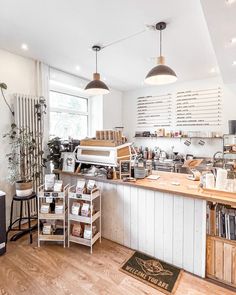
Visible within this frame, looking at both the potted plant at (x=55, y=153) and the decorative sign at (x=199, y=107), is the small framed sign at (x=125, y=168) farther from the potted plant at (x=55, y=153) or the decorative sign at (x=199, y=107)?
the decorative sign at (x=199, y=107)

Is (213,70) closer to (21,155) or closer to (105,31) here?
(105,31)

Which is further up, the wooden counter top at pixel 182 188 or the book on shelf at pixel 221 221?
the wooden counter top at pixel 182 188

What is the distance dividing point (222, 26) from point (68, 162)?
2.63m

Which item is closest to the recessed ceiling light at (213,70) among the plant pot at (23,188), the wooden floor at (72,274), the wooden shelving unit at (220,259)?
the wooden shelving unit at (220,259)

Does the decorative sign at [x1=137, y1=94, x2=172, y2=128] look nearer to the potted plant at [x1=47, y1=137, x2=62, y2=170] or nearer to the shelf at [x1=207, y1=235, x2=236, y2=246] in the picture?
the potted plant at [x1=47, y1=137, x2=62, y2=170]

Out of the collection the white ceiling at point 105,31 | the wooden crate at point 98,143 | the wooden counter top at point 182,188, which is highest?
the white ceiling at point 105,31

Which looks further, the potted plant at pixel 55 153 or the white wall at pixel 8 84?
the potted plant at pixel 55 153

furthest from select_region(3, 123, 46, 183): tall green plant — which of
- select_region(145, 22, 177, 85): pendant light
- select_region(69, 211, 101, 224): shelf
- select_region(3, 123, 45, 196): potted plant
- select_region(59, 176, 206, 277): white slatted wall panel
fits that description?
select_region(145, 22, 177, 85): pendant light

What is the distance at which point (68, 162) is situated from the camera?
10.0ft

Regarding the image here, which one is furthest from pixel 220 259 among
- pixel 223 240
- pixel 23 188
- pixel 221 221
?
pixel 23 188

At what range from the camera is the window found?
13.6ft

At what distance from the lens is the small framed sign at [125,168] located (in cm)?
260

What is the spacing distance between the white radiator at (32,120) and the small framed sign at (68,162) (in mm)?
524

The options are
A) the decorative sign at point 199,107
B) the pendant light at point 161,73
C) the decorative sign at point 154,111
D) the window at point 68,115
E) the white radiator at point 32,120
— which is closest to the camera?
the pendant light at point 161,73
